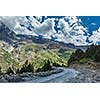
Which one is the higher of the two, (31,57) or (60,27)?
(60,27)

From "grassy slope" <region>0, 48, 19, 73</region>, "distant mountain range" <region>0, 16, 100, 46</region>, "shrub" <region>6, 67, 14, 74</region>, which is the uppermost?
"distant mountain range" <region>0, 16, 100, 46</region>

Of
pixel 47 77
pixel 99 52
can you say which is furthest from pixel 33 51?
pixel 99 52

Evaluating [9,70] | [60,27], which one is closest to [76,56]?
[60,27]

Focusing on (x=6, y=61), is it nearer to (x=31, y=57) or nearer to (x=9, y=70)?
(x=9, y=70)

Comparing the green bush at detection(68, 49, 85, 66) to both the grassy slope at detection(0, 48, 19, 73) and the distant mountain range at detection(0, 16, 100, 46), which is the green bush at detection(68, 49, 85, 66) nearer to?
the distant mountain range at detection(0, 16, 100, 46)

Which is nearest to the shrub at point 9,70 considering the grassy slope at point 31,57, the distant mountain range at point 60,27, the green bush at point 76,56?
the grassy slope at point 31,57

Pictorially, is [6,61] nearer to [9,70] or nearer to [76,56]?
[9,70]

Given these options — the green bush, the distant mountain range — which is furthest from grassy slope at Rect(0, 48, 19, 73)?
the green bush

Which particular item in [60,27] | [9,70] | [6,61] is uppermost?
[60,27]

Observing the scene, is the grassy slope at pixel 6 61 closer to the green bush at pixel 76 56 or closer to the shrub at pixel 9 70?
the shrub at pixel 9 70
